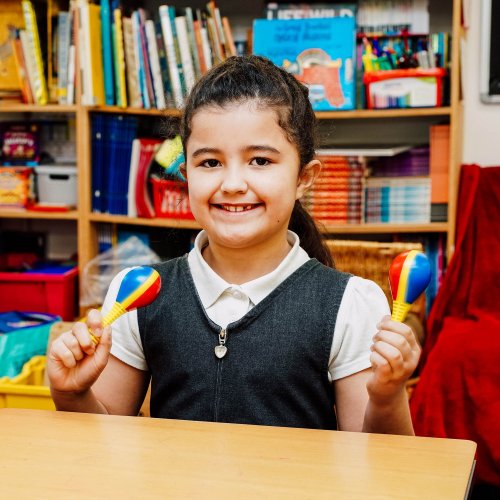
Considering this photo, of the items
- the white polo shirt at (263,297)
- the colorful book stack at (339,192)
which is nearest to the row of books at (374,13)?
the colorful book stack at (339,192)

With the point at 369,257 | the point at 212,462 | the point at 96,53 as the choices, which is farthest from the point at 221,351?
the point at 96,53

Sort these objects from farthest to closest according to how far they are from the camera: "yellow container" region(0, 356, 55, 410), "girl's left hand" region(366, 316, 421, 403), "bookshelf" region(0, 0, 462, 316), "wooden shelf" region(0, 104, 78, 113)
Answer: "wooden shelf" region(0, 104, 78, 113) < "bookshelf" region(0, 0, 462, 316) < "yellow container" region(0, 356, 55, 410) < "girl's left hand" region(366, 316, 421, 403)

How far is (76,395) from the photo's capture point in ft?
3.31

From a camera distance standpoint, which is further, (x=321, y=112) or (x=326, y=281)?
(x=321, y=112)

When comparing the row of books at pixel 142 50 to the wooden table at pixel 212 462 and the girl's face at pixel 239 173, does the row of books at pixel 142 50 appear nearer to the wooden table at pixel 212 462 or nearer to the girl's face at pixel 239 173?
the girl's face at pixel 239 173

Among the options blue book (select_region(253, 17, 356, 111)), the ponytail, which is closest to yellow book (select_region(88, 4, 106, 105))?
blue book (select_region(253, 17, 356, 111))

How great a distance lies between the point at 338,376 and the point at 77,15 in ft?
6.36

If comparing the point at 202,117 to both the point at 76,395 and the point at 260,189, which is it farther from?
the point at 76,395

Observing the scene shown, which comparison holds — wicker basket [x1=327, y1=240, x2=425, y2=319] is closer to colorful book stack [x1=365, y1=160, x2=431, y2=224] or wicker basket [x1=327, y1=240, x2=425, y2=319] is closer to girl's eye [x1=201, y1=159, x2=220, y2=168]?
colorful book stack [x1=365, y1=160, x2=431, y2=224]

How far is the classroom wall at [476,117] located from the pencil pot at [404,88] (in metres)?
0.34

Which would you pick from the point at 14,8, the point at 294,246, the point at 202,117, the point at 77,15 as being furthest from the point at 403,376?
the point at 14,8

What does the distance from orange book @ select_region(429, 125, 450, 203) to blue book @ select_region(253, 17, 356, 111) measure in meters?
0.29

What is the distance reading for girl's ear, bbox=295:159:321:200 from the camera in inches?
47.9

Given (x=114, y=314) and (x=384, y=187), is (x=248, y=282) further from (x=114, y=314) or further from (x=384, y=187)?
(x=384, y=187)
